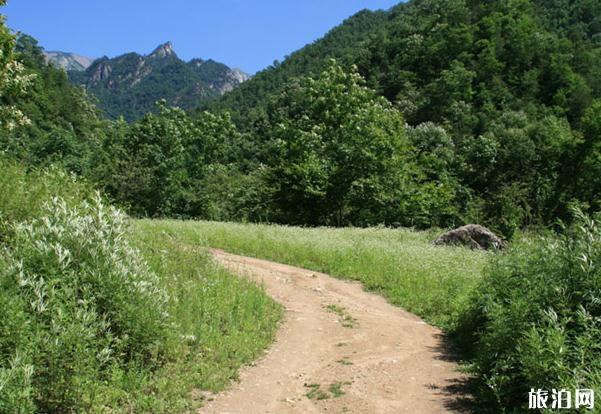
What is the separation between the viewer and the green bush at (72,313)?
5117mm

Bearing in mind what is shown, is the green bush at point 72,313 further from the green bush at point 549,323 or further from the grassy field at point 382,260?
the grassy field at point 382,260

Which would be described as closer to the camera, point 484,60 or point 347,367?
point 347,367

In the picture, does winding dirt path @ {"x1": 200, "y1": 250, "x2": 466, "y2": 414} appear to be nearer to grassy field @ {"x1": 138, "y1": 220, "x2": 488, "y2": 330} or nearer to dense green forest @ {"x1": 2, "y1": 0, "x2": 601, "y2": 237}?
grassy field @ {"x1": 138, "y1": 220, "x2": 488, "y2": 330}

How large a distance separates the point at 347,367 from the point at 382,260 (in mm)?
8231

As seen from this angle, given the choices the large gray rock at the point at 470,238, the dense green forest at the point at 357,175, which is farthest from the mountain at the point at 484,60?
the large gray rock at the point at 470,238

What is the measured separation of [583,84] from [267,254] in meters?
62.5

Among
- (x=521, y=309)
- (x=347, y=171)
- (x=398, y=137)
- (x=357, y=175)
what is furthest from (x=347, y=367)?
(x=398, y=137)

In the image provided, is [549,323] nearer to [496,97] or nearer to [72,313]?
[72,313]

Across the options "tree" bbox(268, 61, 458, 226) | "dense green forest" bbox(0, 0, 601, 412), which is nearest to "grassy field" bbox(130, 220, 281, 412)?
"dense green forest" bbox(0, 0, 601, 412)

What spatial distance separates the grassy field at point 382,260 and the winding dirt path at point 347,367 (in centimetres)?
81

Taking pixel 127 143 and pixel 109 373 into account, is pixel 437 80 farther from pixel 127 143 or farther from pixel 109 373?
pixel 109 373

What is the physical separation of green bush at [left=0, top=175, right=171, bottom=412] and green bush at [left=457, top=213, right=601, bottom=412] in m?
4.26

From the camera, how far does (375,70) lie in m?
83.1

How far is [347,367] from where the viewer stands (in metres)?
7.60
